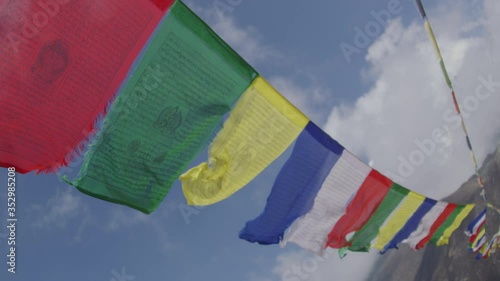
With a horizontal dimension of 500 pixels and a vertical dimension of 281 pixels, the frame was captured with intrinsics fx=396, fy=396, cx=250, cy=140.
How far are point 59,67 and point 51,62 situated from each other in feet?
0.26

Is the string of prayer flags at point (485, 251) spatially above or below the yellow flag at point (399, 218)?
above

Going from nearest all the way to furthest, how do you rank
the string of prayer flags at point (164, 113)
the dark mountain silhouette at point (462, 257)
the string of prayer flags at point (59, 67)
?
the string of prayer flags at point (59, 67), the string of prayer flags at point (164, 113), the dark mountain silhouette at point (462, 257)

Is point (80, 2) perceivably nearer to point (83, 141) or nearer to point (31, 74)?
point (31, 74)

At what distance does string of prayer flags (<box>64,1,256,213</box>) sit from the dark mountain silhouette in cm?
3603

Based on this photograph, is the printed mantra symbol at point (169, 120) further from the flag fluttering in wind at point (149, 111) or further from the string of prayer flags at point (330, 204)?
the string of prayer flags at point (330, 204)

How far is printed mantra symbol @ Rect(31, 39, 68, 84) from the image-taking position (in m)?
3.36

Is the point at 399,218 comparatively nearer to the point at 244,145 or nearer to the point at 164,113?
the point at 244,145

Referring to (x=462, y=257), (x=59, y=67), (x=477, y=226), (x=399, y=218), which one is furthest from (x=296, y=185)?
(x=462, y=257)

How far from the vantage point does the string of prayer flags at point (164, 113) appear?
4.01 metres

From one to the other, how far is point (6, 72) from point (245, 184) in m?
3.10

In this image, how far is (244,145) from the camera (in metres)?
5.21

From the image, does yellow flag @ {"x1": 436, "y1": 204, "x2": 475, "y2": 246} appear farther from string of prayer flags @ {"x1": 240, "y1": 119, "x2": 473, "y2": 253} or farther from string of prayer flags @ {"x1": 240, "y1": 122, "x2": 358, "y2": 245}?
string of prayer flags @ {"x1": 240, "y1": 122, "x2": 358, "y2": 245}

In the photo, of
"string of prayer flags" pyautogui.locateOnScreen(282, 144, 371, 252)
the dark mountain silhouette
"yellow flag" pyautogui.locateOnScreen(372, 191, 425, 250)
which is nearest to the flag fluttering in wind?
"string of prayer flags" pyautogui.locateOnScreen(282, 144, 371, 252)

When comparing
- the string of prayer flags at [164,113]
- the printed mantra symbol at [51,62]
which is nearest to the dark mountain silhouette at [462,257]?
the string of prayer flags at [164,113]
